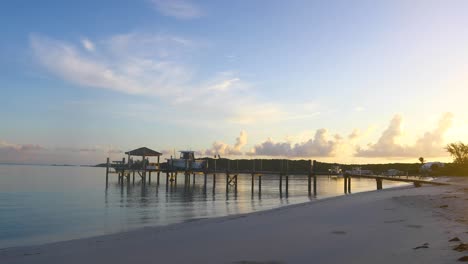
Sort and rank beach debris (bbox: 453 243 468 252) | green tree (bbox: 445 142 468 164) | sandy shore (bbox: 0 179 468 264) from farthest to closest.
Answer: green tree (bbox: 445 142 468 164) → sandy shore (bbox: 0 179 468 264) → beach debris (bbox: 453 243 468 252)

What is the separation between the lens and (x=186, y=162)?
61594 millimetres

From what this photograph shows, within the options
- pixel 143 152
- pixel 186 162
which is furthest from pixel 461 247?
pixel 143 152

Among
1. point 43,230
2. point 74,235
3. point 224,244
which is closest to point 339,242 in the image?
point 224,244

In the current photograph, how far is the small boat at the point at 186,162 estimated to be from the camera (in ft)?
209

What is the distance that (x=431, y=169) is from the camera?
6297cm

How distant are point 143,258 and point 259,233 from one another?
3648 millimetres

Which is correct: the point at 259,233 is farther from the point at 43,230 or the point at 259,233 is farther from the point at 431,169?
the point at 431,169

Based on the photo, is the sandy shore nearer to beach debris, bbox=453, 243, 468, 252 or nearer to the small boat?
beach debris, bbox=453, 243, 468, 252

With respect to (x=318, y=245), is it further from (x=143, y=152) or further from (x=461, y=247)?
(x=143, y=152)

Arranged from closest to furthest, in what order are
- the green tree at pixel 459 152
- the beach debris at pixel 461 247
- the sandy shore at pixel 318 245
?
the beach debris at pixel 461 247
the sandy shore at pixel 318 245
the green tree at pixel 459 152

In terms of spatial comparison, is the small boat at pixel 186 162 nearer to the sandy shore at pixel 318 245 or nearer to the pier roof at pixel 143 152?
the pier roof at pixel 143 152

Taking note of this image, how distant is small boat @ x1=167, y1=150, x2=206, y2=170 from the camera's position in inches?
2506

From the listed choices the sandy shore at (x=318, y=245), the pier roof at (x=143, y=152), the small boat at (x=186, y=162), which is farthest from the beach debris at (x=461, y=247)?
the pier roof at (x=143, y=152)

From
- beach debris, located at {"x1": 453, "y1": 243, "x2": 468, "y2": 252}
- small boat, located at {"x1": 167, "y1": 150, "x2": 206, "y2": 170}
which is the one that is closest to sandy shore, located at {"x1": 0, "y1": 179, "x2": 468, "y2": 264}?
beach debris, located at {"x1": 453, "y1": 243, "x2": 468, "y2": 252}
